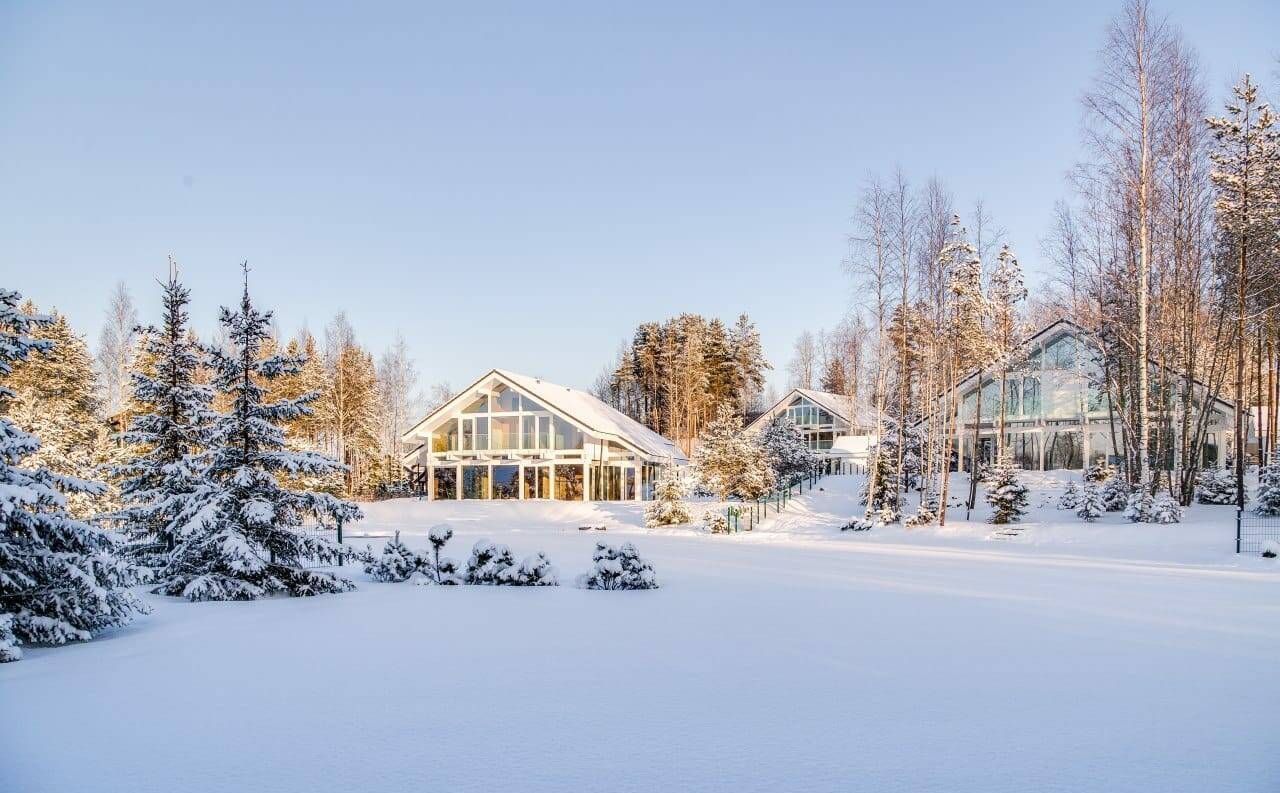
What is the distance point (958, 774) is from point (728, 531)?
20.9 m

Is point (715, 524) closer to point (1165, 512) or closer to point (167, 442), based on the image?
point (1165, 512)

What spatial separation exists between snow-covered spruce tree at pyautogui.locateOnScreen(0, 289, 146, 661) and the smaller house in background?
38543 mm

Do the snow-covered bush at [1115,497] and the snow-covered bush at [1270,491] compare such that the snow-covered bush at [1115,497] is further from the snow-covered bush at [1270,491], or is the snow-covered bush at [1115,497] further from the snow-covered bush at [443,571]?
the snow-covered bush at [443,571]

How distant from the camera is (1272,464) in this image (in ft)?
60.4

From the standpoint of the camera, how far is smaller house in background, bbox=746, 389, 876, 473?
144 ft

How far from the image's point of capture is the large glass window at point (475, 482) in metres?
34.7

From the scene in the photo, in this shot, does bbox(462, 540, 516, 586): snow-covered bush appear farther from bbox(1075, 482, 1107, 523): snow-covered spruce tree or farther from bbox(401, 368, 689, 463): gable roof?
bbox(401, 368, 689, 463): gable roof

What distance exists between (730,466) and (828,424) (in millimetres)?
18167

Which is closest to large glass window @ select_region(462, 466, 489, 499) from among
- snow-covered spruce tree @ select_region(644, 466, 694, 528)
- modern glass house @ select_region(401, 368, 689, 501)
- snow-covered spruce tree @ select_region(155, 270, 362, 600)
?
modern glass house @ select_region(401, 368, 689, 501)

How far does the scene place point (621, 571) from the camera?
11977 mm

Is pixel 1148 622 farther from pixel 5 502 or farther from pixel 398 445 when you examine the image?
pixel 398 445

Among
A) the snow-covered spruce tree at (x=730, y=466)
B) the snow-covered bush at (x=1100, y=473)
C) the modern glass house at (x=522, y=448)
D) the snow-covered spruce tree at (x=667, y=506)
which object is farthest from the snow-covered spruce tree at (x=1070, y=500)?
the modern glass house at (x=522, y=448)

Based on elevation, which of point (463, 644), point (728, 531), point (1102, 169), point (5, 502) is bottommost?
point (728, 531)

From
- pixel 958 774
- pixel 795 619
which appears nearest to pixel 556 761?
pixel 958 774
